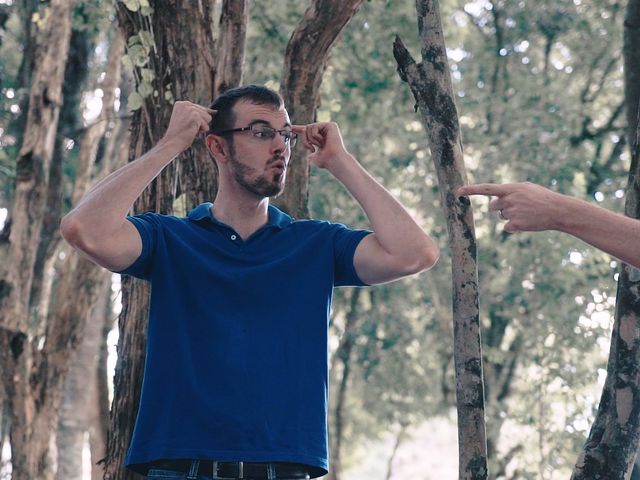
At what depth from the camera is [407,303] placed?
17000 mm

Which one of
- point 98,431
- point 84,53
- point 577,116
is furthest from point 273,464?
point 577,116

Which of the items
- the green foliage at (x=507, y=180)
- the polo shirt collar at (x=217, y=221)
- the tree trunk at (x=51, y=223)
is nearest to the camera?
the polo shirt collar at (x=217, y=221)

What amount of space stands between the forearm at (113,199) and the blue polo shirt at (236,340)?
107mm

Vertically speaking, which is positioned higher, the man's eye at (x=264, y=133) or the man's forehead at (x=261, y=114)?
the man's forehead at (x=261, y=114)

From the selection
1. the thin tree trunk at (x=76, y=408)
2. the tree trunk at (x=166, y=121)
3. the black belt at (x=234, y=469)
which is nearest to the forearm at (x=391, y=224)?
the black belt at (x=234, y=469)

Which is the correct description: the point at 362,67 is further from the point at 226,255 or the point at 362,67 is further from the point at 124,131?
the point at 226,255

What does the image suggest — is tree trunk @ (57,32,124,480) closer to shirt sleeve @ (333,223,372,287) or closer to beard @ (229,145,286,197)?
beard @ (229,145,286,197)

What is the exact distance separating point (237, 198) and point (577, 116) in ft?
41.2

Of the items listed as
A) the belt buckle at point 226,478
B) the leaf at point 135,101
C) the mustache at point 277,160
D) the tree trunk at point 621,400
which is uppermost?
the leaf at point 135,101

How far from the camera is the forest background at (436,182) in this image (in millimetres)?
13141

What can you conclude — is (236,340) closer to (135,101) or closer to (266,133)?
(266,133)

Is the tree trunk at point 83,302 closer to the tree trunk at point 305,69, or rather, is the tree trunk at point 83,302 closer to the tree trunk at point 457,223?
the tree trunk at point 305,69

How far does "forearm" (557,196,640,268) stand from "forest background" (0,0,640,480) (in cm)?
797

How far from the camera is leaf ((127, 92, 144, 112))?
5.82 meters
